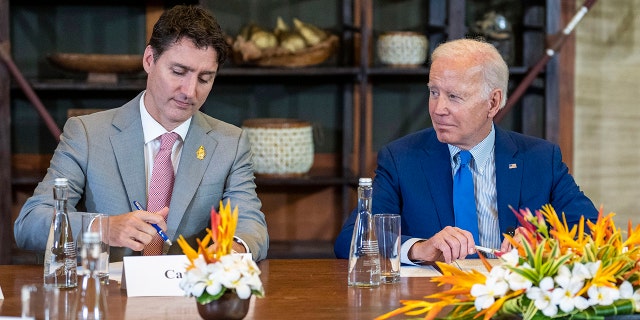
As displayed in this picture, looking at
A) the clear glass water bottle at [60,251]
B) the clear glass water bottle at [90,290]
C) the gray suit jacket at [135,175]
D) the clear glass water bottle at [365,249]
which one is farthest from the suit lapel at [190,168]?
the clear glass water bottle at [90,290]

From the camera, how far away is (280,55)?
Result: 436 centimetres

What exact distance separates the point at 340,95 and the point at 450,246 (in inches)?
93.8

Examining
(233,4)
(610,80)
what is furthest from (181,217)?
(610,80)

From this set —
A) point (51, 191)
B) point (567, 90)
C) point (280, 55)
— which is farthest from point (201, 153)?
point (567, 90)

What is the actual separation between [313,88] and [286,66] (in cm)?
36

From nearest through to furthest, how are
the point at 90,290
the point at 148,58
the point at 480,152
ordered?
1. the point at 90,290
2. the point at 148,58
3. the point at 480,152

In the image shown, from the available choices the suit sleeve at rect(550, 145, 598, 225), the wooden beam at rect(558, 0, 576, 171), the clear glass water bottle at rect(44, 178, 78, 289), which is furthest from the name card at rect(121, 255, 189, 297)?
the wooden beam at rect(558, 0, 576, 171)

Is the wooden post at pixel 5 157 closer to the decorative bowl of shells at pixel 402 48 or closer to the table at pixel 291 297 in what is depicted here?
the decorative bowl of shells at pixel 402 48

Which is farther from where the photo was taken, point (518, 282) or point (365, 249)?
point (365, 249)

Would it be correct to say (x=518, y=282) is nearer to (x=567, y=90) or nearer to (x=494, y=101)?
(x=494, y=101)

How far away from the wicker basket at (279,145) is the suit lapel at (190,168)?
140 centimetres

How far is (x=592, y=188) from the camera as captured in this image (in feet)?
16.1

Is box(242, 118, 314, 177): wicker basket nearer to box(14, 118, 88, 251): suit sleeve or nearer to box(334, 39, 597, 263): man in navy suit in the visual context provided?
box(334, 39, 597, 263): man in navy suit

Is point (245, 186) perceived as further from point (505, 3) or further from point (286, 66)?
point (505, 3)
